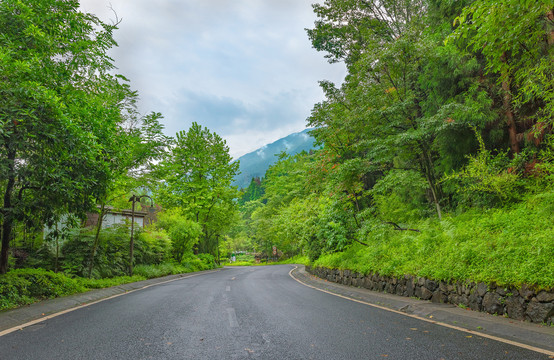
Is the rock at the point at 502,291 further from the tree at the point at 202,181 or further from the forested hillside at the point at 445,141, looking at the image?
the tree at the point at 202,181

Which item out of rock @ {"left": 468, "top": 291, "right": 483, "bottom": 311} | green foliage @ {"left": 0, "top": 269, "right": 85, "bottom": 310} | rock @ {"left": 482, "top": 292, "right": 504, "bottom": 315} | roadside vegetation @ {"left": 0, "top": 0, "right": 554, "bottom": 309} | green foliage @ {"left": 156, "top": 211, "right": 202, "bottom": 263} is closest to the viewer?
rock @ {"left": 482, "top": 292, "right": 504, "bottom": 315}

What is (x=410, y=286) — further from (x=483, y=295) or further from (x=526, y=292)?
(x=526, y=292)

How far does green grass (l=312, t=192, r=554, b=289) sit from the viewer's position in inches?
214

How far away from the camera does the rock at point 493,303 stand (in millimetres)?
5609

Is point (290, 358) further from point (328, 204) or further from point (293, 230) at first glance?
point (293, 230)

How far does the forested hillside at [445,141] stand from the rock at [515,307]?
35cm

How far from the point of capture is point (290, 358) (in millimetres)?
3869

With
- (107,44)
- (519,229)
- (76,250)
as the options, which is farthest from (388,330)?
(76,250)

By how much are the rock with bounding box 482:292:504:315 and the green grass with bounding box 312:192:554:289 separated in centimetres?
29

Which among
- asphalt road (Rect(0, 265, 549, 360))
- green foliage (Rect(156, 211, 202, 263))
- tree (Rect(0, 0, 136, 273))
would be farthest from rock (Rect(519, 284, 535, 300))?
green foliage (Rect(156, 211, 202, 263))

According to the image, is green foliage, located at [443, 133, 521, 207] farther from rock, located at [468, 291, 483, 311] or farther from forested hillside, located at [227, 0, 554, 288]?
rock, located at [468, 291, 483, 311]

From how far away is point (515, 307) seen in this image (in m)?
5.31

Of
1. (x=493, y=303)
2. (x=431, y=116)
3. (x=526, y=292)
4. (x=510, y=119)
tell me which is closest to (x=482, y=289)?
(x=493, y=303)

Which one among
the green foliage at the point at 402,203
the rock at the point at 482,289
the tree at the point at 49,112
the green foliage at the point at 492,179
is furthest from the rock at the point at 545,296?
the tree at the point at 49,112
